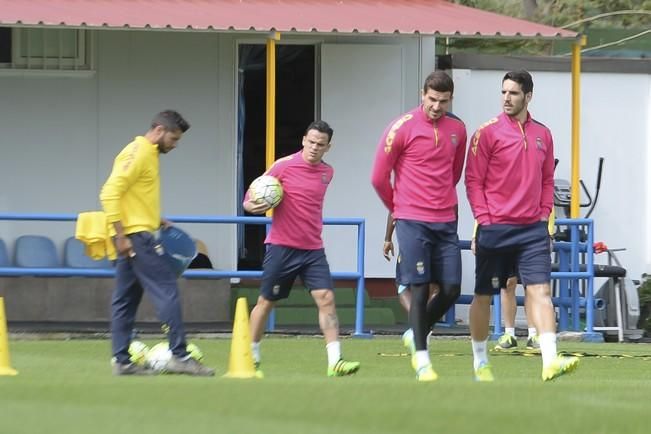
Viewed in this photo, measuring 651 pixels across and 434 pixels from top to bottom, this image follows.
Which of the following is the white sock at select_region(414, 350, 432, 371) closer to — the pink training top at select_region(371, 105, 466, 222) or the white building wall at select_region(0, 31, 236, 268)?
the pink training top at select_region(371, 105, 466, 222)

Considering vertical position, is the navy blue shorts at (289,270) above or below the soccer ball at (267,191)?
below

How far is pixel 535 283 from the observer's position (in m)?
10.8

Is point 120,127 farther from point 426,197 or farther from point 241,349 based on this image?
point 426,197

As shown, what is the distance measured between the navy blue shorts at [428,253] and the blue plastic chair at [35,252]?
294 inches

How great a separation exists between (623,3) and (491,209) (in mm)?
17798

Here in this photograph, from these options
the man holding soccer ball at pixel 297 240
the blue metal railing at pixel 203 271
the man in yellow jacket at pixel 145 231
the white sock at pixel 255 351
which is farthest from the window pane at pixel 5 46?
the man in yellow jacket at pixel 145 231

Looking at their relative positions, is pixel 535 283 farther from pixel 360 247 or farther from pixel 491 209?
pixel 360 247

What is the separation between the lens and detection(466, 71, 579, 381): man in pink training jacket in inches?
425

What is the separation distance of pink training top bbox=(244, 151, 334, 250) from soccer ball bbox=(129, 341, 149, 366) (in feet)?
3.97

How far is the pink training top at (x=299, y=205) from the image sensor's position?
1216 cm

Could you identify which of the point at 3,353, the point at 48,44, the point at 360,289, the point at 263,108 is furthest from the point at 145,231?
the point at 263,108

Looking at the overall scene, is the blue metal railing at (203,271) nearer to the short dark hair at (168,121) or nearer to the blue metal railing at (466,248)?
the blue metal railing at (466,248)

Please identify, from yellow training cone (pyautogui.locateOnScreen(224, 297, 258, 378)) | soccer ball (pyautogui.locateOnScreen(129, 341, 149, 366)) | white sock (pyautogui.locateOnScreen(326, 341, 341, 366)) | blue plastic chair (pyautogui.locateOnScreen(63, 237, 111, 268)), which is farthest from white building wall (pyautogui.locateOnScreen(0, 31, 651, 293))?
yellow training cone (pyautogui.locateOnScreen(224, 297, 258, 378))

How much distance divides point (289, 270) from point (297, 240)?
0.22 metres
